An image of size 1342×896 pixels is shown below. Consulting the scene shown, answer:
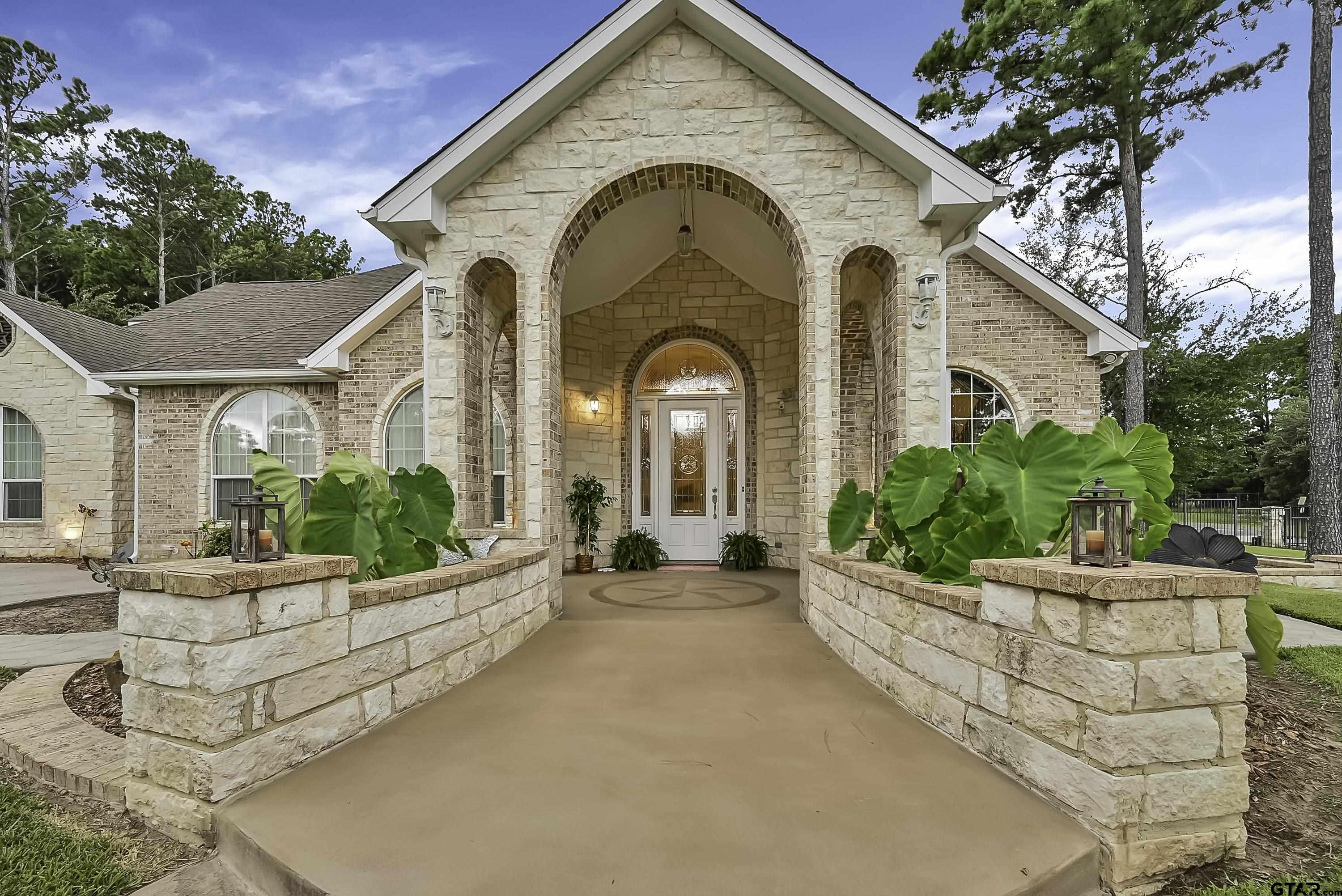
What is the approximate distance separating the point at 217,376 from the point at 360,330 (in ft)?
8.58

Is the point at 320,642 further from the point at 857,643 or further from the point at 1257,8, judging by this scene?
the point at 1257,8

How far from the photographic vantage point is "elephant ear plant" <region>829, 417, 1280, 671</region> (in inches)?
99.7

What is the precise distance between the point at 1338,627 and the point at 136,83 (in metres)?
34.9

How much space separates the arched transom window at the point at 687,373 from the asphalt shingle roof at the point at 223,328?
3.64 m

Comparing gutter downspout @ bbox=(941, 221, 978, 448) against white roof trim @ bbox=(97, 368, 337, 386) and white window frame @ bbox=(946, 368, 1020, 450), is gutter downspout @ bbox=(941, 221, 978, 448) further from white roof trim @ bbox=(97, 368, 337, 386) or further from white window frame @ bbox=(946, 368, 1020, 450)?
white roof trim @ bbox=(97, 368, 337, 386)

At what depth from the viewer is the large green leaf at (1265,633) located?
8.14 ft

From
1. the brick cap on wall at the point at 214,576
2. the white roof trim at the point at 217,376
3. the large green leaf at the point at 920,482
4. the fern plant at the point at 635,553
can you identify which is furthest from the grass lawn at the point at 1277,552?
the white roof trim at the point at 217,376

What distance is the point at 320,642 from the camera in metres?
2.31

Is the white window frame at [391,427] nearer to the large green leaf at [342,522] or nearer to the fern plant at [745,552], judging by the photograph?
the fern plant at [745,552]

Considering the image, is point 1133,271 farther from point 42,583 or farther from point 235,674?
point 42,583

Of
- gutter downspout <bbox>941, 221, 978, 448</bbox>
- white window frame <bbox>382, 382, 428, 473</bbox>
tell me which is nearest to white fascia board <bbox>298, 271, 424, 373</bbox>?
white window frame <bbox>382, 382, 428, 473</bbox>

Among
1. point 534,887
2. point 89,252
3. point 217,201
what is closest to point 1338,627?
point 534,887

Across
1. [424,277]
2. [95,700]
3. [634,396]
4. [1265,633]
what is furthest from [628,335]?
[1265,633]

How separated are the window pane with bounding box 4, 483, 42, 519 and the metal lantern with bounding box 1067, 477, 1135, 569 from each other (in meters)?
14.2
